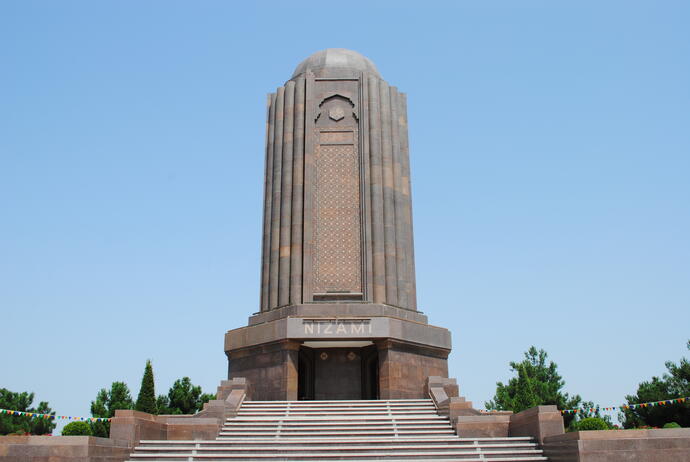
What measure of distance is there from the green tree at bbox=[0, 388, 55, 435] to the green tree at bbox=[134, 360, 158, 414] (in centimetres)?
2021

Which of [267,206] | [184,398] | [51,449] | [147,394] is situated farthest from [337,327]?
[184,398]

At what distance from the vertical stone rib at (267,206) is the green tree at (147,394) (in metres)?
8.44

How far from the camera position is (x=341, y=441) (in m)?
14.2

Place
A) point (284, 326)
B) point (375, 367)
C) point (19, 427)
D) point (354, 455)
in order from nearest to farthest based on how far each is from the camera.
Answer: point (354, 455), point (284, 326), point (375, 367), point (19, 427)

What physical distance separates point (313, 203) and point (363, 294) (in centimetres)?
384

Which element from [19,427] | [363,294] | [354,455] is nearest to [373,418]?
[354,455]

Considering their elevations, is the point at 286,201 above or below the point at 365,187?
below

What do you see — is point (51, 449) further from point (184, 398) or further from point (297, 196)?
point (184, 398)

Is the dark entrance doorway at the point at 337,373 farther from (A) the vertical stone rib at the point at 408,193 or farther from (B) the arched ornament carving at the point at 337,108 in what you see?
(B) the arched ornament carving at the point at 337,108

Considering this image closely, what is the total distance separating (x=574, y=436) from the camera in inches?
473

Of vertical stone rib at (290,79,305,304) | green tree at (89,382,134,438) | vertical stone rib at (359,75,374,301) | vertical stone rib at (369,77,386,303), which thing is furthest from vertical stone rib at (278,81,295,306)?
green tree at (89,382,134,438)

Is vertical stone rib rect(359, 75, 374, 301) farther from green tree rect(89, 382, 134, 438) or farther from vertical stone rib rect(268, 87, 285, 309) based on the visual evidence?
green tree rect(89, 382, 134, 438)

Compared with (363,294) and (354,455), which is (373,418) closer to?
(354,455)

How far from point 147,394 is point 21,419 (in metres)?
23.3
